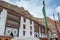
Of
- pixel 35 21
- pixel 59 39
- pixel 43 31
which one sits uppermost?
pixel 35 21

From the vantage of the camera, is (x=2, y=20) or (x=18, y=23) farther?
(x=18, y=23)

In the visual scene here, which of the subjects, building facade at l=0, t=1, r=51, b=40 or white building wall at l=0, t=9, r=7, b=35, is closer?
white building wall at l=0, t=9, r=7, b=35

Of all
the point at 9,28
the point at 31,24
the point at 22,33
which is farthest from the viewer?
the point at 31,24

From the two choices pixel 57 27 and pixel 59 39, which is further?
pixel 57 27

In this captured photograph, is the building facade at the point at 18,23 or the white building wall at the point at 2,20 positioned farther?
the building facade at the point at 18,23

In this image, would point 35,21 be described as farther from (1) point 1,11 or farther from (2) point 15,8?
(1) point 1,11

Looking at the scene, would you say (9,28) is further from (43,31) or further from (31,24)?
(43,31)

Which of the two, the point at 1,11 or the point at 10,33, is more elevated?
the point at 1,11

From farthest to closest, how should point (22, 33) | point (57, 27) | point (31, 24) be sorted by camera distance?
point (57, 27) → point (31, 24) → point (22, 33)

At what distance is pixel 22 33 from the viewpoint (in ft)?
22.4

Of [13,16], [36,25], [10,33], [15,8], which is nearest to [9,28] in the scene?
[10,33]

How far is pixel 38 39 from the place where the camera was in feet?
23.8

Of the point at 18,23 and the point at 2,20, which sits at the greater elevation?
the point at 2,20

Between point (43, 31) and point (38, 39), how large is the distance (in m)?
0.70
